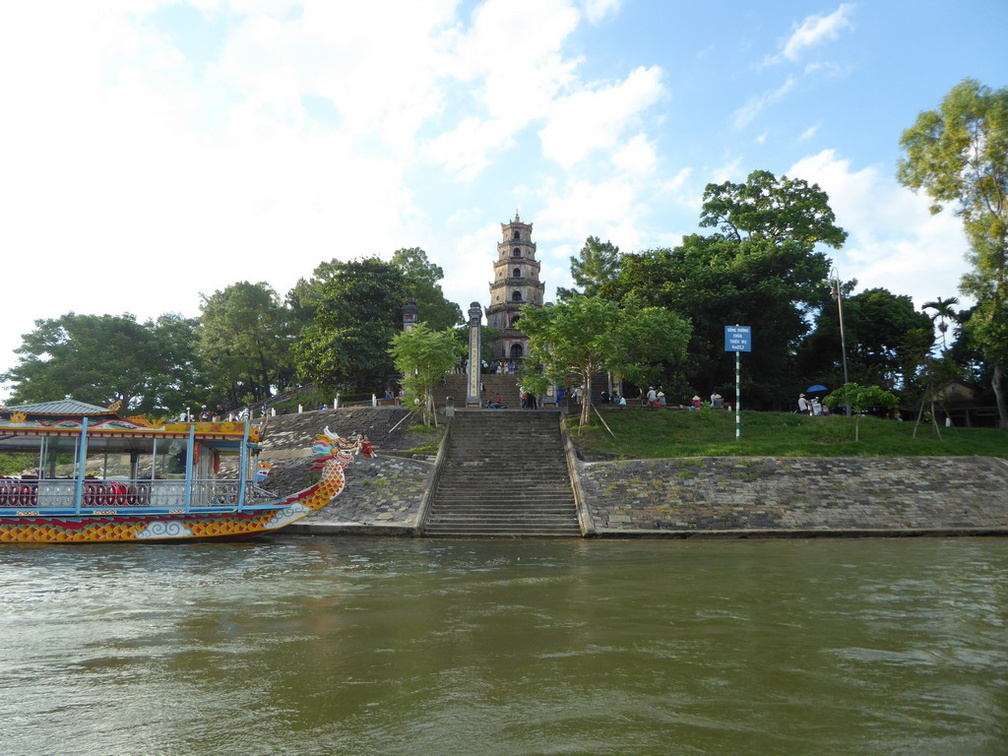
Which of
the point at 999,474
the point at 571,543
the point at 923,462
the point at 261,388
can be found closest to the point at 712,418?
the point at 923,462

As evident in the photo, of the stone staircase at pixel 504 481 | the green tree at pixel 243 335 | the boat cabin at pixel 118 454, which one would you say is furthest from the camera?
the green tree at pixel 243 335

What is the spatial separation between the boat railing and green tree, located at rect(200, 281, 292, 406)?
82.3 ft

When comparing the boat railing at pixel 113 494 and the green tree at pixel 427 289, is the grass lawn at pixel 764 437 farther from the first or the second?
the green tree at pixel 427 289

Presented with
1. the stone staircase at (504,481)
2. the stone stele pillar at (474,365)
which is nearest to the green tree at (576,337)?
the stone staircase at (504,481)

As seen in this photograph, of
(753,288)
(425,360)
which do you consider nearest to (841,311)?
(753,288)

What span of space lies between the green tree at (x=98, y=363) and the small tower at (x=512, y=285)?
25921mm

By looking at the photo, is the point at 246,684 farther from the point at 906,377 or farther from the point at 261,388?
the point at 261,388

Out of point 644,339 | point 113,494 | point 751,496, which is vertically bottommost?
point 751,496

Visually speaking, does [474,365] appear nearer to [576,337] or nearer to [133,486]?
[576,337]

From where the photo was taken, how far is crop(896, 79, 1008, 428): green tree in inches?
1038

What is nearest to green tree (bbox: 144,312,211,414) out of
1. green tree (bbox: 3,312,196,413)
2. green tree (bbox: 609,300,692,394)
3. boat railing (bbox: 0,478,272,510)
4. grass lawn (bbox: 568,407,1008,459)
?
green tree (bbox: 3,312,196,413)

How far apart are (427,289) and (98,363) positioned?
67.0ft

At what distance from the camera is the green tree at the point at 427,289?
44531 mm

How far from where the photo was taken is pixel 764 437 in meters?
26.1
